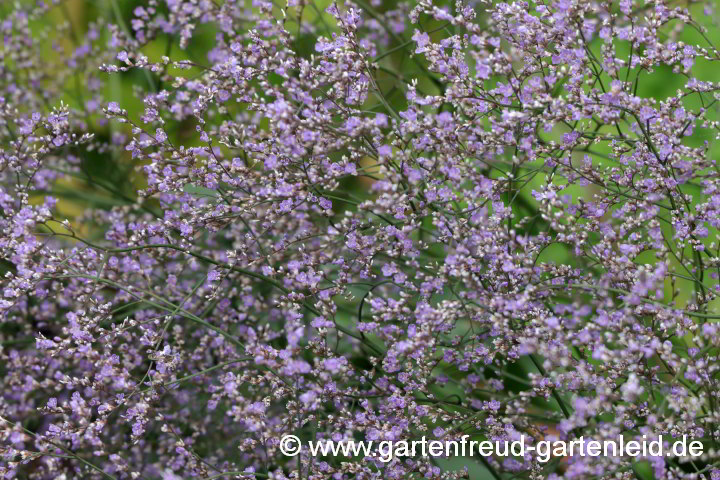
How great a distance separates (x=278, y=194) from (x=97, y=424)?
63 centimetres

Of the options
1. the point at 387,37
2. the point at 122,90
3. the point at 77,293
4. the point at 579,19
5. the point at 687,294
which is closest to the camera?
the point at 579,19

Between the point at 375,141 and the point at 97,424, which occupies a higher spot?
the point at 375,141

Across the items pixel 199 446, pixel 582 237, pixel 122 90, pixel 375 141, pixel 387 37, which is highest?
pixel 122 90

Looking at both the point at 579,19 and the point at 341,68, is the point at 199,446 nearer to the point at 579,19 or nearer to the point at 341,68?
the point at 341,68

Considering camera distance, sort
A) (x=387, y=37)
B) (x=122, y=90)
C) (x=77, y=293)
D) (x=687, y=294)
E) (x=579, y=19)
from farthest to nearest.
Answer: (x=122, y=90) → (x=387, y=37) → (x=687, y=294) → (x=77, y=293) → (x=579, y=19)

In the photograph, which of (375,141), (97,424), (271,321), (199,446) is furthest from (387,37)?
(97,424)

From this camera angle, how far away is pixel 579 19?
4.78ft

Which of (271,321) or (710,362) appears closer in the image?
(710,362)

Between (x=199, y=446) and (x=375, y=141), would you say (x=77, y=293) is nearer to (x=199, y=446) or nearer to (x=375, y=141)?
(x=199, y=446)

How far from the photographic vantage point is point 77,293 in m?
2.04

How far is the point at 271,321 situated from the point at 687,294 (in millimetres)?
1359

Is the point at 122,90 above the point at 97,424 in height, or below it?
above

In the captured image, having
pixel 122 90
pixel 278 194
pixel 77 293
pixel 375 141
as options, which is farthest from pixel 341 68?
pixel 122 90

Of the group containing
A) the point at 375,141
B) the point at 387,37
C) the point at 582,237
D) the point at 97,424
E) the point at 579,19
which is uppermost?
the point at 387,37
